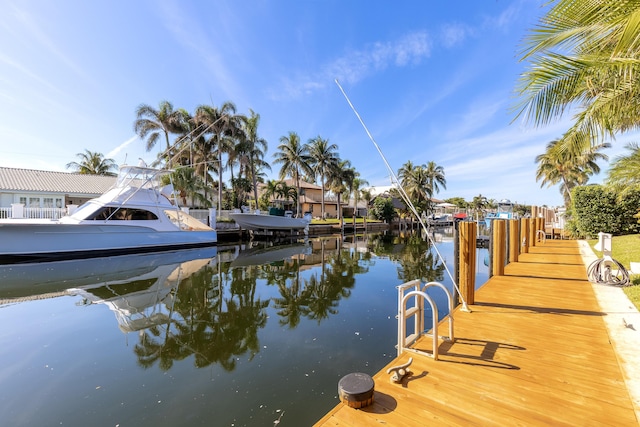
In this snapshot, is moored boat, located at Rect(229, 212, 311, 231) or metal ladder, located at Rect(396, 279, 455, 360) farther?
moored boat, located at Rect(229, 212, 311, 231)

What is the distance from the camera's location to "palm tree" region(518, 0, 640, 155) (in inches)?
123

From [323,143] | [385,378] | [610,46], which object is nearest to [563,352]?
[385,378]

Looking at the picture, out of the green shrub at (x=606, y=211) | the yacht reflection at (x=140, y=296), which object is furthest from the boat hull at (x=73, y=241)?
the green shrub at (x=606, y=211)

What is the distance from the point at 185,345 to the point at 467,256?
531 centimetres

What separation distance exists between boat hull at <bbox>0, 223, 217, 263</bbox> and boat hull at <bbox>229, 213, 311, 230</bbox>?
7.17 metres

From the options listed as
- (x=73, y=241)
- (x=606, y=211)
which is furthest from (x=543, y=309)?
(x=73, y=241)

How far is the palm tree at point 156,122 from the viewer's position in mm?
27031

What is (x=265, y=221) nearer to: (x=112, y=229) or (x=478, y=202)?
(x=112, y=229)

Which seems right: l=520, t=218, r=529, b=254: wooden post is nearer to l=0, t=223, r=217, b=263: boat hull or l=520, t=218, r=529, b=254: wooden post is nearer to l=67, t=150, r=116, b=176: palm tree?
l=0, t=223, r=217, b=263: boat hull

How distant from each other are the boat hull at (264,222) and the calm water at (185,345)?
13.1 metres

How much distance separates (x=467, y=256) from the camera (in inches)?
197

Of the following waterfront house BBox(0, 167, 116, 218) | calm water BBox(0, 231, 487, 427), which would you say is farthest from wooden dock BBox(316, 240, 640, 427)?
waterfront house BBox(0, 167, 116, 218)

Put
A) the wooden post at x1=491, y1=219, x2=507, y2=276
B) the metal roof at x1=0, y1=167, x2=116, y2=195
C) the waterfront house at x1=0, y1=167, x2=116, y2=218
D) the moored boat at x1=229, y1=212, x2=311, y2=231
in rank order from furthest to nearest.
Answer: the moored boat at x1=229, y1=212, x2=311, y2=231
the metal roof at x1=0, y1=167, x2=116, y2=195
the waterfront house at x1=0, y1=167, x2=116, y2=218
the wooden post at x1=491, y1=219, x2=507, y2=276

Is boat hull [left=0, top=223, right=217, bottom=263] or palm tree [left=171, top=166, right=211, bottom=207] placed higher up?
palm tree [left=171, top=166, right=211, bottom=207]
